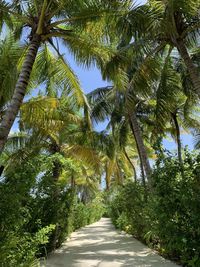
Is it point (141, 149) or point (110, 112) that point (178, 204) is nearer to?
point (141, 149)

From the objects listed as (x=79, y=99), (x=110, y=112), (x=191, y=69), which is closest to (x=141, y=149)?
(x=79, y=99)

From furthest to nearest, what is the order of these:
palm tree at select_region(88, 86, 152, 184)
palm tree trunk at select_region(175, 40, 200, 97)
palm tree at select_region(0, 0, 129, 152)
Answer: palm tree at select_region(88, 86, 152, 184)
palm tree trunk at select_region(175, 40, 200, 97)
palm tree at select_region(0, 0, 129, 152)

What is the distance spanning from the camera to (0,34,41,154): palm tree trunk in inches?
294

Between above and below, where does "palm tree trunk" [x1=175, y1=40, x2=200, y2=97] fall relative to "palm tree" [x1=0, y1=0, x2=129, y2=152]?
below

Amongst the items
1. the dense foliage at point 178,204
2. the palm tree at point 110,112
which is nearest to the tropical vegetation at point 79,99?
the dense foliage at point 178,204

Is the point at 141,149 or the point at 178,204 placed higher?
the point at 141,149

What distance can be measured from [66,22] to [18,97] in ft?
10.9

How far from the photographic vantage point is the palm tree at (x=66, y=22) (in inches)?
355

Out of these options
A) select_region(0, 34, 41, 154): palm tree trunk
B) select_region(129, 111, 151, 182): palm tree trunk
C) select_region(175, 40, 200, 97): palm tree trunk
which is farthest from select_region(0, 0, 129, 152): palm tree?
select_region(129, 111, 151, 182): palm tree trunk

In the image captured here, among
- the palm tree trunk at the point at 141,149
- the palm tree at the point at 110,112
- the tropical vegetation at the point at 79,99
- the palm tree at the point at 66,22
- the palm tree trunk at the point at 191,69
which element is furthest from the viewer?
the palm tree at the point at 110,112

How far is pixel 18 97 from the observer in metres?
8.02

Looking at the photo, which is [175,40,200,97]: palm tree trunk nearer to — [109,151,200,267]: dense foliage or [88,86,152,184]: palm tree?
[109,151,200,267]: dense foliage

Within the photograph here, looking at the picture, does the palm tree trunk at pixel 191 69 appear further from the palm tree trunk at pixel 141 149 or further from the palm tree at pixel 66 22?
the palm tree trunk at pixel 141 149

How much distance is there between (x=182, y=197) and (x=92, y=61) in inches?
221
